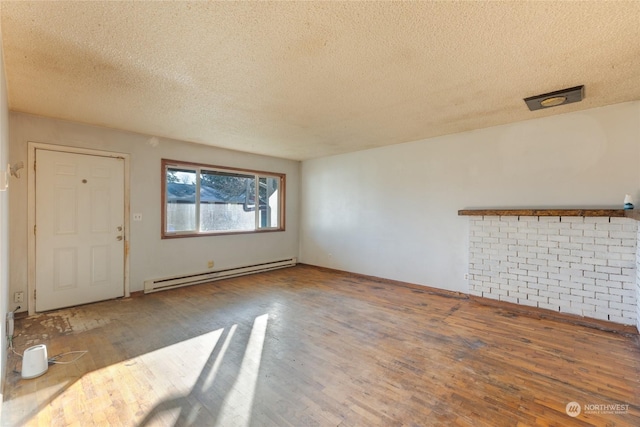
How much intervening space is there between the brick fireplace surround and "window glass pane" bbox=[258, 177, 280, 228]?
3.78 meters

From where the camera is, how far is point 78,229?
3676 mm

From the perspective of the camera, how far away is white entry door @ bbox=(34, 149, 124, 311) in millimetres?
3447

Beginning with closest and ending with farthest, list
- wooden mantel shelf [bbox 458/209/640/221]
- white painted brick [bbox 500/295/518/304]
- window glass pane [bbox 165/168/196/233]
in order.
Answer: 1. wooden mantel shelf [bbox 458/209/640/221]
2. white painted brick [bbox 500/295/518/304]
3. window glass pane [bbox 165/168/196/233]

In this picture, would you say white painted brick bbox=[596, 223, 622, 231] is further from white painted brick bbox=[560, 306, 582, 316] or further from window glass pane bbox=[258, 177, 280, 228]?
window glass pane bbox=[258, 177, 280, 228]

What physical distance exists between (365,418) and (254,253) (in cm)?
427

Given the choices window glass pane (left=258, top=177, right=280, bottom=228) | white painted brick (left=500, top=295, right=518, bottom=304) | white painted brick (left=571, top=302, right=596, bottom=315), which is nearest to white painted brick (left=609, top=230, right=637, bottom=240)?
white painted brick (left=571, top=302, right=596, bottom=315)

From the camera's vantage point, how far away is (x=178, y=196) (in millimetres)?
4695

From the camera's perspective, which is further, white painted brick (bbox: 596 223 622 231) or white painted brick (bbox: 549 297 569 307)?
white painted brick (bbox: 549 297 569 307)

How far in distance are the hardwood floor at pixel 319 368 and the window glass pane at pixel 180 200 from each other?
55.7 inches

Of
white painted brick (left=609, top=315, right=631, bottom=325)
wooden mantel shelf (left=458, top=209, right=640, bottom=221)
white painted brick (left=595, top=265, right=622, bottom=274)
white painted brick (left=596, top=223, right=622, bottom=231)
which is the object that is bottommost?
white painted brick (left=609, top=315, right=631, bottom=325)

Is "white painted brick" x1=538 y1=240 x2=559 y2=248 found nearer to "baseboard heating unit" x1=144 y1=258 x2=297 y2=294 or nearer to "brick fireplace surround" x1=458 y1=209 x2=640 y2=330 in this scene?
"brick fireplace surround" x1=458 y1=209 x2=640 y2=330

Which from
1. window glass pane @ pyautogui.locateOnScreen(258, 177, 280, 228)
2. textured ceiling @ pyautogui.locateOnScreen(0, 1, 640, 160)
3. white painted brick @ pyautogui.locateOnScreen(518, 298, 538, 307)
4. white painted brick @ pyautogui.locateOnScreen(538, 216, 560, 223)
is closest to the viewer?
textured ceiling @ pyautogui.locateOnScreen(0, 1, 640, 160)
